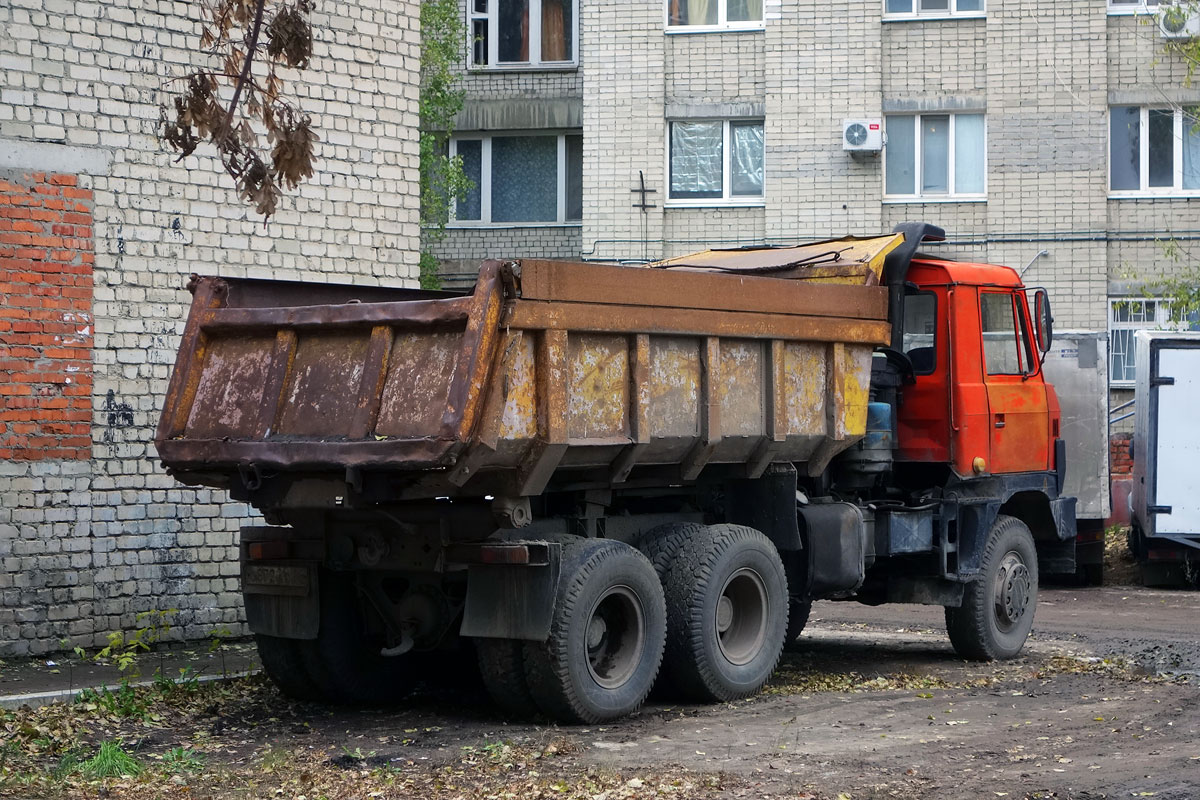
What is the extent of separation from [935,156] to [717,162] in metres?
3.29

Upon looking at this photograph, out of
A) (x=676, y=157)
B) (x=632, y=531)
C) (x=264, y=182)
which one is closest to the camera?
(x=264, y=182)

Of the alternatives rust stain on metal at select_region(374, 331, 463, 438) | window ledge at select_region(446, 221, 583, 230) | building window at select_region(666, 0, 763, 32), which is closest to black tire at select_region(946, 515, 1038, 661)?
rust stain on metal at select_region(374, 331, 463, 438)

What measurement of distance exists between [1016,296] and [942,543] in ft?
6.64

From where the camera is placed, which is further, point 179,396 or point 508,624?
point 179,396

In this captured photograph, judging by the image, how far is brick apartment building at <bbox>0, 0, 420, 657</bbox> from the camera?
36.1ft

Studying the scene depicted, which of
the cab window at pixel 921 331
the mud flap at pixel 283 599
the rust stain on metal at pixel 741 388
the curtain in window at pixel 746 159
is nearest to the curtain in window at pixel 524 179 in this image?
the curtain in window at pixel 746 159

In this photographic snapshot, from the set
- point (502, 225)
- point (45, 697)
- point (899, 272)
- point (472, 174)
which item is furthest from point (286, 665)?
point (472, 174)

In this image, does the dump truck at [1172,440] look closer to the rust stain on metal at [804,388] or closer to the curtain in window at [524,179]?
the rust stain on metal at [804,388]

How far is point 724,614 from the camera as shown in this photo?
979 cm

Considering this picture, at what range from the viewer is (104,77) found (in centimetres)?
1152

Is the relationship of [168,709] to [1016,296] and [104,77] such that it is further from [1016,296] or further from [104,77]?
[1016,296]

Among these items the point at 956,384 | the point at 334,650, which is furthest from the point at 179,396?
the point at 956,384

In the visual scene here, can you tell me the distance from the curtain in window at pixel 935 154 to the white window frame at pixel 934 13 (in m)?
1.46

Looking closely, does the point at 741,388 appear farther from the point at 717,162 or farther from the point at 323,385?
the point at 717,162
